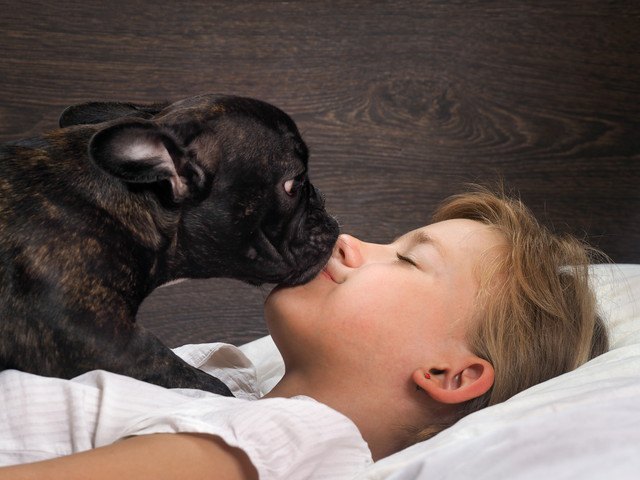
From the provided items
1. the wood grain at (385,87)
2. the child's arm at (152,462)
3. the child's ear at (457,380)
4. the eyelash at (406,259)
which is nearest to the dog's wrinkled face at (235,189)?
the eyelash at (406,259)

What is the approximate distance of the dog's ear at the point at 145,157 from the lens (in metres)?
1.19

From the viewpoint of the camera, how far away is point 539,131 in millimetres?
2682

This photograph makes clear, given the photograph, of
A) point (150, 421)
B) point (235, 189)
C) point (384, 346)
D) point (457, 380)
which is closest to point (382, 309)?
point (384, 346)

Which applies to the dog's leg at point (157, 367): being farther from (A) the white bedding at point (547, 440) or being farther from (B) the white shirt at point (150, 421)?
(A) the white bedding at point (547, 440)

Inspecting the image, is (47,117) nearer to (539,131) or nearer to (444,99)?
(444,99)

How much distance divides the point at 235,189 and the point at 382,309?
0.92ft

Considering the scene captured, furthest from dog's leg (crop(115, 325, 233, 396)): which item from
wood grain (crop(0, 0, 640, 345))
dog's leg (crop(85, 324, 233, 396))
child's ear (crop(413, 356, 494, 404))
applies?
wood grain (crop(0, 0, 640, 345))

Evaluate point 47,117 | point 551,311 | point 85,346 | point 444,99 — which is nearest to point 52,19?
point 47,117

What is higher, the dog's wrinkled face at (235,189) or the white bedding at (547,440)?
the dog's wrinkled face at (235,189)

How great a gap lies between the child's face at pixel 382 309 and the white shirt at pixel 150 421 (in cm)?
15

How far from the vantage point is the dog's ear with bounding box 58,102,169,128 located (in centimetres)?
147

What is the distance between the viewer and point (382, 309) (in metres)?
1.33

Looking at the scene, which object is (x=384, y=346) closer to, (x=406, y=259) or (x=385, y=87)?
(x=406, y=259)

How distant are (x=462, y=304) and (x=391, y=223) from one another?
1233 millimetres
